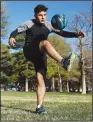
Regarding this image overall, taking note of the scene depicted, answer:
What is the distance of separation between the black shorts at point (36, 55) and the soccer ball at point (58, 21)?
62cm

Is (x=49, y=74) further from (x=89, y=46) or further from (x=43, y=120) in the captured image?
(x=43, y=120)

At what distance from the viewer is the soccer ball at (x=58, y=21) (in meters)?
6.11

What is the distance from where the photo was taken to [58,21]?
6133 millimetres

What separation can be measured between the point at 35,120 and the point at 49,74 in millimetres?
49948

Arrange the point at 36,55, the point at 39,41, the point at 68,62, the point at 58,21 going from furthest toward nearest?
the point at 58,21 < the point at 36,55 < the point at 39,41 < the point at 68,62

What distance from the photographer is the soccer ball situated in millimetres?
6113

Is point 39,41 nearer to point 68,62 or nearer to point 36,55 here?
point 36,55

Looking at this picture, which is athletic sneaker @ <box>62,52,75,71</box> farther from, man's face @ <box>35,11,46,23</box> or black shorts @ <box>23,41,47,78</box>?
man's face @ <box>35,11,46,23</box>

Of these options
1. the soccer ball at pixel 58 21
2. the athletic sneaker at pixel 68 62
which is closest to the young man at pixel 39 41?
the athletic sneaker at pixel 68 62

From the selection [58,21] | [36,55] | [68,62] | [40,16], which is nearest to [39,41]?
[36,55]

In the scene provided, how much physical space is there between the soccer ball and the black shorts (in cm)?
62

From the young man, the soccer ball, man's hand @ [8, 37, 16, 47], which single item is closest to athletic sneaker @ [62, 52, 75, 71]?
the young man

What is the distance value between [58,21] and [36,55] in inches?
31.7

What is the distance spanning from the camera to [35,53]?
5.75 metres
